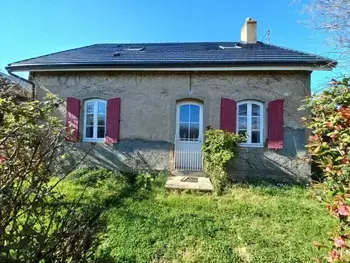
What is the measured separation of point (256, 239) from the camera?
4.05m

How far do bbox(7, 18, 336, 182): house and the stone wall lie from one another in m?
0.03

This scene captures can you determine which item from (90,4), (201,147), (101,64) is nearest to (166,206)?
(201,147)

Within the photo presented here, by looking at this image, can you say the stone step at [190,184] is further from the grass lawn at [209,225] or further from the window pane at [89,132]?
the window pane at [89,132]

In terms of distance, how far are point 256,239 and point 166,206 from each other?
2.08 metres

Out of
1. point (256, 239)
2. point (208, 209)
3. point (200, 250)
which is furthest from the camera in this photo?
point (208, 209)

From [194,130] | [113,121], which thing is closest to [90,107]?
[113,121]

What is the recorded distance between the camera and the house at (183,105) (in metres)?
8.04

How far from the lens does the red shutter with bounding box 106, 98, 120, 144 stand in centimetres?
849

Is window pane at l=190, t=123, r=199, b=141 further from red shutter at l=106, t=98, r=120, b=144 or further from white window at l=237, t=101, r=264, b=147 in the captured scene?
red shutter at l=106, t=98, r=120, b=144

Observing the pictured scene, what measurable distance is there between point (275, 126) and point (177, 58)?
4064 mm

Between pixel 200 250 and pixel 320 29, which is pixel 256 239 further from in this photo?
pixel 320 29

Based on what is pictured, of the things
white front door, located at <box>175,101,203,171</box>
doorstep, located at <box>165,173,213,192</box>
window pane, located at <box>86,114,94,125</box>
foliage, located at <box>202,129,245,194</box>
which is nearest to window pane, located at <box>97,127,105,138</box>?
window pane, located at <box>86,114,94,125</box>

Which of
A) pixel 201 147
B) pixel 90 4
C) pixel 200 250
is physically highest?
pixel 90 4

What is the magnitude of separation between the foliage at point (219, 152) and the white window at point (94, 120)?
3.74m
